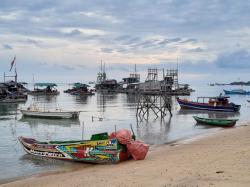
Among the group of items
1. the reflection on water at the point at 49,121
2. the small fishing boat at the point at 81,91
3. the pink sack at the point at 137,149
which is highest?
the small fishing boat at the point at 81,91

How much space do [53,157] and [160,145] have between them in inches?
321

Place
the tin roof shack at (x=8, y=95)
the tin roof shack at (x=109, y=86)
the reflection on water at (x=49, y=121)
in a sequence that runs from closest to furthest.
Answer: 1. the reflection on water at (x=49, y=121)
2. the tin roof shack at (x=8, y=95)
3. the tin roof shack at (x=109, y=86)

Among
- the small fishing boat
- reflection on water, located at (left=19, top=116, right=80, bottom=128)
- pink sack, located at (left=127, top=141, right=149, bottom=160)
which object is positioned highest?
the small fishing boat

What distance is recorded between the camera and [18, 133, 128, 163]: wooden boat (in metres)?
17.4

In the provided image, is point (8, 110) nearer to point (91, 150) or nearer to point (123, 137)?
point (91, 150)

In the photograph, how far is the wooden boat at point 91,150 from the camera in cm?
1739

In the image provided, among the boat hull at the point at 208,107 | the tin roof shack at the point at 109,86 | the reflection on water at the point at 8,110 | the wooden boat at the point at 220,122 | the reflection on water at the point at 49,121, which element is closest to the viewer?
the wooden boat at the point at 220,122

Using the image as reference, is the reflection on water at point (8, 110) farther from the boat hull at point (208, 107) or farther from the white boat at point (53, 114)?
the boat hull at point (208, 107)

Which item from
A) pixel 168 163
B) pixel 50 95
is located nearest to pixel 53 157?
pixel 168 163

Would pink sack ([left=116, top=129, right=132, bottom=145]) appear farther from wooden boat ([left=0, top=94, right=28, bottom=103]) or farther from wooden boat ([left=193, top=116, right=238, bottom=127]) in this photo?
wooden boat ([left=0, top=94, right=28, bottom=103])

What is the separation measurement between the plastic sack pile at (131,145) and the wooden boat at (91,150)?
0.27 m

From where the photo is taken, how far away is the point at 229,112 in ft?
182

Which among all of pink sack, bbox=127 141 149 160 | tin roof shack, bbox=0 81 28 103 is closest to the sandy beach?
pink sack, bbox=127 141 149 160

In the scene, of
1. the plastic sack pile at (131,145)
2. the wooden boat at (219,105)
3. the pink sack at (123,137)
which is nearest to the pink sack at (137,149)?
the plastic sack pile at (131,145)
